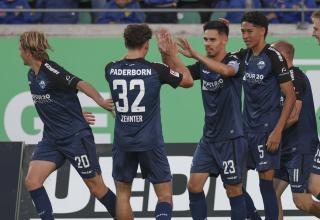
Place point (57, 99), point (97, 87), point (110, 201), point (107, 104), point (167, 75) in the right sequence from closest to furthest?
1. point (167, 75)
2. point (107, 104)
3. point (57, 99)
4. point (110, 201)
5. point (97, 87)

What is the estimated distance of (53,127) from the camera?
12.2 metres

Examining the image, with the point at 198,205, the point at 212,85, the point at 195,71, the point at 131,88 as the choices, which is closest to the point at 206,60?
the point at 212,85

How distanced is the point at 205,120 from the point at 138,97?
960 mm

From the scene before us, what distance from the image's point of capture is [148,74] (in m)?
11.6

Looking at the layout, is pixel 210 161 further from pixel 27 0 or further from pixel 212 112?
pixel 27 0

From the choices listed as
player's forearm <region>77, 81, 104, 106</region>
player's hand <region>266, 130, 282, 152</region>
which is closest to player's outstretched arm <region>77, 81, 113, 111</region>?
player's forearm <region>77, 81, 104, 106</region>

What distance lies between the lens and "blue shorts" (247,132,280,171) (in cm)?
1232

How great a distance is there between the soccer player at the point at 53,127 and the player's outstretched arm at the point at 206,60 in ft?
3.96

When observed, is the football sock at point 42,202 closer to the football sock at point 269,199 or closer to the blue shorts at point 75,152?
the blue shorts at point 75,152

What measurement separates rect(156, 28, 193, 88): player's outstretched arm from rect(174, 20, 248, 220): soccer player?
0.10 meters

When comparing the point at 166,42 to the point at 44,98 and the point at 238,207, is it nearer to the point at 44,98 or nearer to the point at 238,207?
the point at 44,98

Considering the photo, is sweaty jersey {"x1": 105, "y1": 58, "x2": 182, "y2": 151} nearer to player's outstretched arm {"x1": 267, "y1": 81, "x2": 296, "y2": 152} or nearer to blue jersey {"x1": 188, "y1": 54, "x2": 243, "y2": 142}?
blue jersey {"x1": 188, "y1": 54, "x2": 243, "y2": 142}

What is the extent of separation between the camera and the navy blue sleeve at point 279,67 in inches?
480

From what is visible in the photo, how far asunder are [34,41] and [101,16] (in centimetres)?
449
